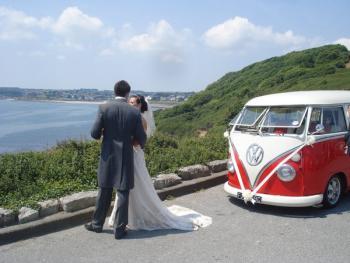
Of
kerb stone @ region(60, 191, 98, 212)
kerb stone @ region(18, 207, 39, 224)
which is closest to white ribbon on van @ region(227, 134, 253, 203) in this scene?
kerb stone @ region(60, 191, 98, 212)

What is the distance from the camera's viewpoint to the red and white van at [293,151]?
21.5 ft

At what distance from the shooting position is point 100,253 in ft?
16.6

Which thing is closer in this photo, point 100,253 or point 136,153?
point 100,253

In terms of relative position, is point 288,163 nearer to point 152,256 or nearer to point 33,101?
point 152,256

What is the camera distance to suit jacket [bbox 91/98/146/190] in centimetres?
552

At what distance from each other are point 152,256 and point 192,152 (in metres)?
4.73

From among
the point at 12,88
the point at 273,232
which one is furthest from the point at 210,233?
the point at 12,88

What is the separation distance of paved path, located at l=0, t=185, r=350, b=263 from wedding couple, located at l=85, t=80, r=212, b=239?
187 mm

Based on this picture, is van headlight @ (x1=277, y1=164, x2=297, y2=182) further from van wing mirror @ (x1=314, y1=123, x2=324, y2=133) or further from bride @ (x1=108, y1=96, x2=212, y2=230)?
bride @ (x1=108, y1=96, x2=212, y2=230)

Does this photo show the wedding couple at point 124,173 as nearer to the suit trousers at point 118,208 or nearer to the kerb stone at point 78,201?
the suit trousers at point 118,208

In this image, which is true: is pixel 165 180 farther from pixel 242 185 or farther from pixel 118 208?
pixel 118 208

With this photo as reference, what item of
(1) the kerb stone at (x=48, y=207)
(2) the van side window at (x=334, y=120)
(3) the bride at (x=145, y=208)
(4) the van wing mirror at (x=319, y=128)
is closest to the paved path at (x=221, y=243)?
(3) the bride at (x=145, y=208)

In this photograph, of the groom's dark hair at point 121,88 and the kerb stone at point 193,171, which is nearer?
the groom's dark hair at point 121,88

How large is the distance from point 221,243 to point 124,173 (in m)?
1.51
